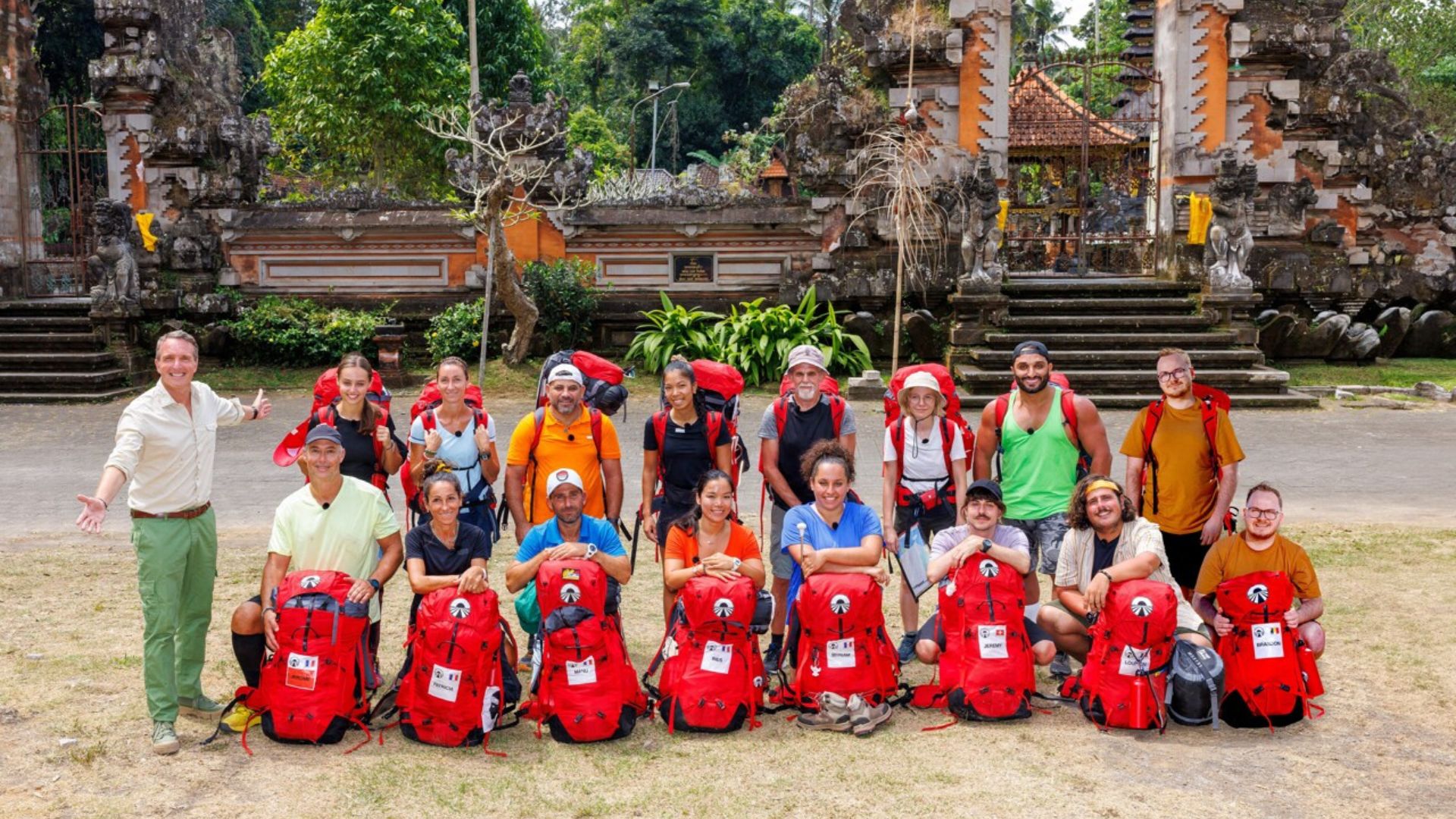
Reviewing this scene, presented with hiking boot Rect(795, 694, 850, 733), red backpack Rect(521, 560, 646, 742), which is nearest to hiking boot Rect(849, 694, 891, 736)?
hiking boot Rect(795, 694, 850, 733)

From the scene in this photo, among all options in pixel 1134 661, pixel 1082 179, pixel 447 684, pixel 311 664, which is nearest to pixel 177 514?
pixel 311 664

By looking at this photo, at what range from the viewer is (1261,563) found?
5141 millimetres

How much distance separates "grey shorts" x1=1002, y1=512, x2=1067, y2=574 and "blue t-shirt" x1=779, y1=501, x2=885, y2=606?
2.63ft

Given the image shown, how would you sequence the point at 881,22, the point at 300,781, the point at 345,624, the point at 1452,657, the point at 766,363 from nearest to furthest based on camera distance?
the point at 300,781
the point at 345,624
the point at 1452,657
the point at 766,363
the point at 881,22

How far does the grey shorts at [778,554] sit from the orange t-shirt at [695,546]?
0.24m

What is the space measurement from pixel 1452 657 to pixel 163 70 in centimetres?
1676

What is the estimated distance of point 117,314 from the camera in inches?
608

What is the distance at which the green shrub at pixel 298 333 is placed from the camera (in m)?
16.0

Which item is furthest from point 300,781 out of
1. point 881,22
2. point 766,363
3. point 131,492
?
point 881,22

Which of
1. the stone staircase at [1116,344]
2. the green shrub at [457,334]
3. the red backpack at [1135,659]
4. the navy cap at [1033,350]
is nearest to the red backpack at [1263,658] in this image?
the red backpack at [1135,659]

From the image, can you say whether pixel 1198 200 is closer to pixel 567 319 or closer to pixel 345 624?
pixel 567 319

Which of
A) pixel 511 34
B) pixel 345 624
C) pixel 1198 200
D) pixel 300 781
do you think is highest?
pixel 511 34

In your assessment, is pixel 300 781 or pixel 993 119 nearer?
pixel 300 781

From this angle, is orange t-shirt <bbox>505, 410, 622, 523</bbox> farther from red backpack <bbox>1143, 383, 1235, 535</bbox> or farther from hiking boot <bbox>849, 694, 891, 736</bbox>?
red backpack <bbox>1143, 383, 1235, 535</bbox>
